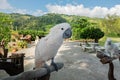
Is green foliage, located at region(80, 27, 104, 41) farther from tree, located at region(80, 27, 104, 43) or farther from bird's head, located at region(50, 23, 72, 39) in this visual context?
bird's head, located at region(50, 23, 72, 39)

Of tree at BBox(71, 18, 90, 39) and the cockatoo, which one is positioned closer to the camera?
the cockatoo

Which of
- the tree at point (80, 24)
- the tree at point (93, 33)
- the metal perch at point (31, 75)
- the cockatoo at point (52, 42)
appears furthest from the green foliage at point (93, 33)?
the metal perch at point (31, 75)

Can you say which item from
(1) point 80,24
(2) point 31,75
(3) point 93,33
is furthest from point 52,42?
(1) point 80,24

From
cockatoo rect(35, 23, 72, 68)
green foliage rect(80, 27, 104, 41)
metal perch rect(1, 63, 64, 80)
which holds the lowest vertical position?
green foliage rect(80, 27, 104, 41)

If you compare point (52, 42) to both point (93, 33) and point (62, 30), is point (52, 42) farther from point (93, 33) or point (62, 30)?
point (93, 33)

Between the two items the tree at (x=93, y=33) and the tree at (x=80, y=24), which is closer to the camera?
the tree at (x=93, y=33)

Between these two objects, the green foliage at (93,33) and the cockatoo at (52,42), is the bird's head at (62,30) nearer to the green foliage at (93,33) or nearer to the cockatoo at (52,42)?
the cockatoo at (52,42)

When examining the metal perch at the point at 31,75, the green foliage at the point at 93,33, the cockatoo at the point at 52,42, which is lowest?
the green foliage at the point at 93,33

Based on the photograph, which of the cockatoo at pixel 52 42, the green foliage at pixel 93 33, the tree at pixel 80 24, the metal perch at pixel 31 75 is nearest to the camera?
the metal perch at pixel 31 75

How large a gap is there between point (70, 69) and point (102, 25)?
2090cm

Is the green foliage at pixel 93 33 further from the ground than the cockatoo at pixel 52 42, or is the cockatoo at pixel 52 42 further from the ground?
the cockatoo at pixel 52 42

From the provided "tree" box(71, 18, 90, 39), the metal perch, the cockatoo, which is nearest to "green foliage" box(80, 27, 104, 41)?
"tree" box(71, 18, 90, 39)

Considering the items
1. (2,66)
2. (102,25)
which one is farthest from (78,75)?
(102,25)

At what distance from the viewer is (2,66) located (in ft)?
13.5
